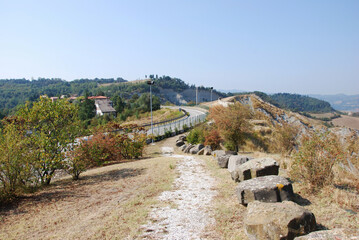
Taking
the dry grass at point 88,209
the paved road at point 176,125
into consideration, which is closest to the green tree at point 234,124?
the dry grass at point 88,209

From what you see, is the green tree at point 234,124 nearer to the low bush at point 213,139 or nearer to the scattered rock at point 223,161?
the low bush at point 213,139

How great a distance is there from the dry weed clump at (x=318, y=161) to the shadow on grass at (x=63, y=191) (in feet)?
25.7

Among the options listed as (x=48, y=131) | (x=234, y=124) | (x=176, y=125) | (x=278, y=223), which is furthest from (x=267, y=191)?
(x=176, y=125)

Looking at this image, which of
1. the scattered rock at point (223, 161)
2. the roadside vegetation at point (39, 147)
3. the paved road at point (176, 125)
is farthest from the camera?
the paved road at point (176, 125)

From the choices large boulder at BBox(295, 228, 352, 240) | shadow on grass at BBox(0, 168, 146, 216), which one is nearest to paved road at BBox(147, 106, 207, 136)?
shadow on grass at BBox(0, 168, 146, 216)

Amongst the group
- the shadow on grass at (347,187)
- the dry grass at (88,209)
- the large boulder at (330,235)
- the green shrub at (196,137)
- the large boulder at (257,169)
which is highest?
the large boulder at (330,235)

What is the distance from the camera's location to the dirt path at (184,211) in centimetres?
590

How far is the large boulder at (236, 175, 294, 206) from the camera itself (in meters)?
6.57

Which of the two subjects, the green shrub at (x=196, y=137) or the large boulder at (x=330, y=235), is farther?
the green shrub at (x=196, y=137)

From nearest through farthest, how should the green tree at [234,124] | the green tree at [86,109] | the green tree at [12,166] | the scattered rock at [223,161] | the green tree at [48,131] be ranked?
the green tree at [12,166] → the green tree at [48,131] → the scattered rock at [223,161] → the green tree at [234,124] → the green tree at [86,109]

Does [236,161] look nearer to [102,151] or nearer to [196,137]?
[102,151]

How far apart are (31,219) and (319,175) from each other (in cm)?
909

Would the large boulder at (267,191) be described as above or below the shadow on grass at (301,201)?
above

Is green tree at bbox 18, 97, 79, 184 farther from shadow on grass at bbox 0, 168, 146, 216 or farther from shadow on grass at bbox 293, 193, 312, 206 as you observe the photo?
shadow on grass at bbox 293, 193, 312, 206
